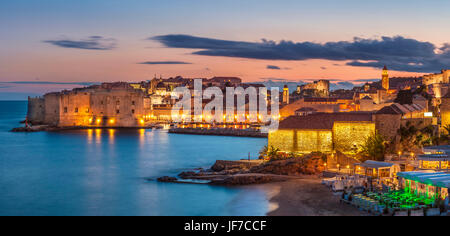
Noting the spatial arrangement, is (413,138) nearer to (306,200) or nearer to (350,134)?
(350,134)

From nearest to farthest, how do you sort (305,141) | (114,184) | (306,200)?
(306,200)
(114,184)
(305,141)

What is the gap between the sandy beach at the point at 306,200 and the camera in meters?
10.1

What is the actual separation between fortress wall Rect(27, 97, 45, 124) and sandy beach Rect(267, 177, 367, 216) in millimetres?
44873

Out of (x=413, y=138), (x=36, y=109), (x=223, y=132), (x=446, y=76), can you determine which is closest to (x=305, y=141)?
(x=413, y=138)

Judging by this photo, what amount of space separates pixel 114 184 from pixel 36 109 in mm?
41414

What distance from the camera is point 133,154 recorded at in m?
25.9

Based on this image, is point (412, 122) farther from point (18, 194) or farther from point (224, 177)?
point (18, 194)

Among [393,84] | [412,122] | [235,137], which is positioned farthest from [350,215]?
[393,84]

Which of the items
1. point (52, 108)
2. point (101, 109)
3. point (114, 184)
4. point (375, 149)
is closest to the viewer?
point (375, 149)

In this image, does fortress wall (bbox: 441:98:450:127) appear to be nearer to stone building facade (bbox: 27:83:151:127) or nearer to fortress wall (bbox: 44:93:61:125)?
stone building facade (bbox: 27:83:151:127)

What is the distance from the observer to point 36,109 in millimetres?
53125

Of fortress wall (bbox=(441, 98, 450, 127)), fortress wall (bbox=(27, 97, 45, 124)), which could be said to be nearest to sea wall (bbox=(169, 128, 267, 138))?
fortress wall (bbox=(441, 98, 450, 127))

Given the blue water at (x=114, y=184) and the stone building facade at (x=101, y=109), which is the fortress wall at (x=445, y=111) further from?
the stone building facade at (x=101, y=109)
